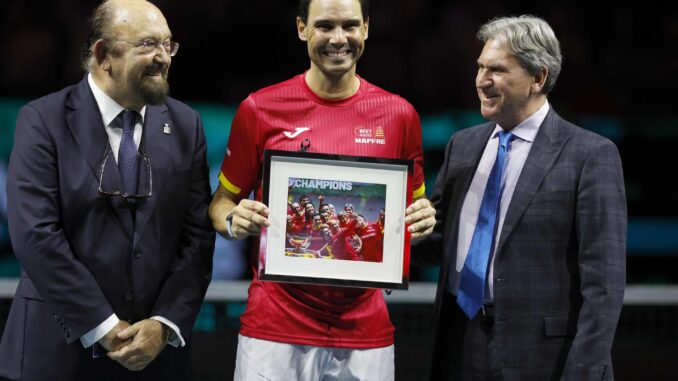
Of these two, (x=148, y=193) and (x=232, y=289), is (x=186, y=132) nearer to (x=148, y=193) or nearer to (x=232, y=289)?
(x=148, y=193)

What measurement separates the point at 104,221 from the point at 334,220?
627 mm

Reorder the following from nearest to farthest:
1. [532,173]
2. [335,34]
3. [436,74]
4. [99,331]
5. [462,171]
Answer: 1. [99,331]
2. [532,173]
3. [335,34]
4. [462,171]
5. [436,74]

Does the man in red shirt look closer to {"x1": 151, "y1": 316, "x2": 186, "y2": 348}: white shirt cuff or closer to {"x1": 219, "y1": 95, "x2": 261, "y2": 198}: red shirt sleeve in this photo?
{"x1": 219, "y1": 95, "x2": 261, "y2": 198}: red shirt sleeve

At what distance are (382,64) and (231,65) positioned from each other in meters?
0.77

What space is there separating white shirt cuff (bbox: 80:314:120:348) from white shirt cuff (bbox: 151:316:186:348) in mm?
125

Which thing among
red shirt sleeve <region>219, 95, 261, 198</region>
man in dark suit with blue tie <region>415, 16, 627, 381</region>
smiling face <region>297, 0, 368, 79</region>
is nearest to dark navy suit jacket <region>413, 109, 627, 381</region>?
man in dark suit with blue tie <region>415, 16, 627, 381</region>

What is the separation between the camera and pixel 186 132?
2881mm

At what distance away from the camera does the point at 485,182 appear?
2875mm

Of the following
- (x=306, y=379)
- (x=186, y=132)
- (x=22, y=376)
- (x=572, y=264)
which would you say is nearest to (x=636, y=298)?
(x=572, y=264)

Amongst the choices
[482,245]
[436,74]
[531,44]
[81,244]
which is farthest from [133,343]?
[436,74]

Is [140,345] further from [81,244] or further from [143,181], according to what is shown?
[143,181]

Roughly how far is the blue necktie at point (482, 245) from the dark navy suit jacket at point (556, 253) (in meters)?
0.05

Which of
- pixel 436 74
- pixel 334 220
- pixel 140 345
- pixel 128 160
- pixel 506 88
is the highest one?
pixel 436 74

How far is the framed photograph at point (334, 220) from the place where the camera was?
2.75 metres
